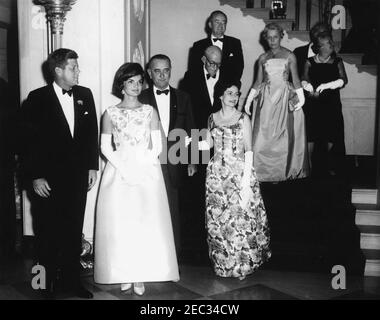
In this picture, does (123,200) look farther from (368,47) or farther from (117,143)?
(368,47)

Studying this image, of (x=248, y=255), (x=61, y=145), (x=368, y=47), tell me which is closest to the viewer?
(x=61, y=145)

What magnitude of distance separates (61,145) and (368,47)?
4.87 meters

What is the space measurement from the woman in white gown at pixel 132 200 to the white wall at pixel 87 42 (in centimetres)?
75

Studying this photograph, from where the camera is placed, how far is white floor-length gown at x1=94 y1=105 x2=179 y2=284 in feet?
11.9

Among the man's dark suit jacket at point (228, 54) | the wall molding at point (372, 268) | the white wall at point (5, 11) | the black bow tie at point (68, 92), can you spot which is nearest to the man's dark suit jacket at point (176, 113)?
the black bow tie at point (68, 92)

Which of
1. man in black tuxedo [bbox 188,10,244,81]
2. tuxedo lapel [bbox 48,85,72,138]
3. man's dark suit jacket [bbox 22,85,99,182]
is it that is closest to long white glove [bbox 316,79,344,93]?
man in black tuxedo [bbox 188,10,244,81]

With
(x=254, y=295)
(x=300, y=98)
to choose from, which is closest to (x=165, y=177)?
(x=254, y=295)

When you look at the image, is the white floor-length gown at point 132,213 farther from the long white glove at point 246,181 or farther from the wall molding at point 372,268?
the wall molding at point 372,268

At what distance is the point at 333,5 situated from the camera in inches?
285

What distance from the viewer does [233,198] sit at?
4.00 m

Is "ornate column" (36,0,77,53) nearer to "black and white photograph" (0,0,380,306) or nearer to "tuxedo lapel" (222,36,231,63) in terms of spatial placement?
"black and white photograph" (0,0,380,306)

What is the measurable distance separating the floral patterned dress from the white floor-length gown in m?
0.49

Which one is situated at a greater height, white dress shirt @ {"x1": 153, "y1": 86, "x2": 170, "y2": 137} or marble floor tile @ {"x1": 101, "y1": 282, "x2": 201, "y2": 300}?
white dress shirt @ {"x1": 153, "y1": 86, "x2": 170, "y2": 137}

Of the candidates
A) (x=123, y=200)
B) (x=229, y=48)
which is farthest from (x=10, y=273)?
(x=229, y=48)
